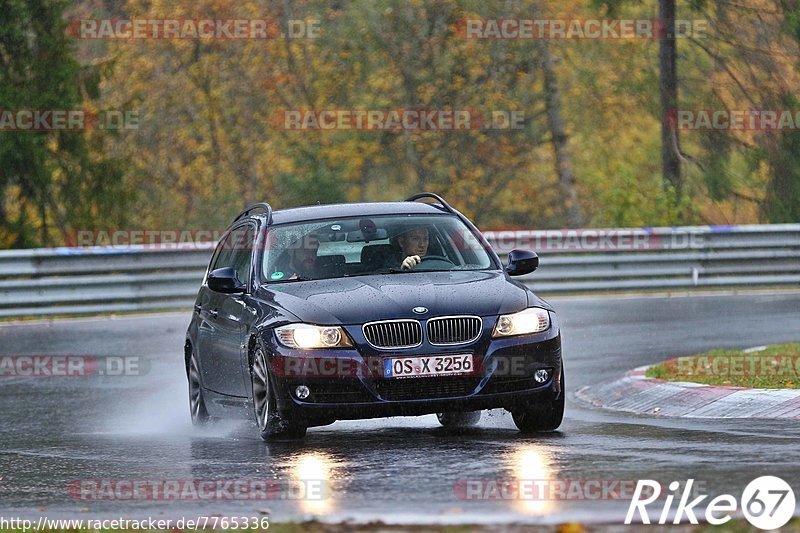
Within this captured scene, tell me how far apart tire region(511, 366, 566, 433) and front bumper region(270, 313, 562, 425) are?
301 millimetres

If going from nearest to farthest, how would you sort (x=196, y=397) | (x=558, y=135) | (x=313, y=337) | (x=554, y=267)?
(x=313, y=337) → (x=196, y=397) → (x=554, y=267) → (x=558, y=135)

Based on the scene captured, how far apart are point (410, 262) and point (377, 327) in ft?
4.46

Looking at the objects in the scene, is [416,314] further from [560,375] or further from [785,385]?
[785,385]

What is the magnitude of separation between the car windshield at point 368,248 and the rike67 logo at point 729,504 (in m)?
4.10

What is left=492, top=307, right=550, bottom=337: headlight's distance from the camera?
1066 cm

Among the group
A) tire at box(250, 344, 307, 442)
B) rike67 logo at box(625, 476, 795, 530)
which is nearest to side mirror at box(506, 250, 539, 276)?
tire at box(250, 344, 307, 442)

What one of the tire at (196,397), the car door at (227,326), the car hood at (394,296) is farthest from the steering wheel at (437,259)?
the tire at (196,397)

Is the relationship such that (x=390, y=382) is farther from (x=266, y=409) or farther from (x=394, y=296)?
(x=266, y=409)

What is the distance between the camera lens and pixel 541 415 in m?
11.1

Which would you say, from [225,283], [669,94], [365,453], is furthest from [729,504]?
[669,94]

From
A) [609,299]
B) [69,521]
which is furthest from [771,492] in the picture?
[609,299]

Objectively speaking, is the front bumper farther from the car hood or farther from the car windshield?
the car windshield

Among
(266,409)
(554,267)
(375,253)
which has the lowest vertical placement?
(554,267)

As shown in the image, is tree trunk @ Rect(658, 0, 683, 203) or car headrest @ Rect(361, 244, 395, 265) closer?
car headrest @ Rect(361, 244, 395, 265)
